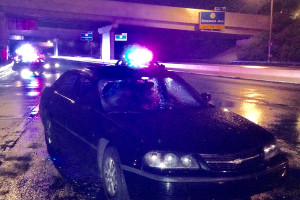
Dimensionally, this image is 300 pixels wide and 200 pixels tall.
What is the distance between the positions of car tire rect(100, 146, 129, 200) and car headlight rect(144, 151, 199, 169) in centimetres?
38

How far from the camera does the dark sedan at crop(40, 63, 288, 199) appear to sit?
3.43 metres

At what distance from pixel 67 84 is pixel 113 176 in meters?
2.49

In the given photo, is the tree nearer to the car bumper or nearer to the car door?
the car door

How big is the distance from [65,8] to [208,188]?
40695 millimetres

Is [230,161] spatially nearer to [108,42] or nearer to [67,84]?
[67,84]

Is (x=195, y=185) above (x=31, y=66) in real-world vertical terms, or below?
below

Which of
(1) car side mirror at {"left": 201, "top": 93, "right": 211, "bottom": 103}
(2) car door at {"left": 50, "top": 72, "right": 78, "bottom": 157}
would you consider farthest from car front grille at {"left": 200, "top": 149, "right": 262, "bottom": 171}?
(2) car door at {"left": 50, "top": 72, "right": 78, "bottom": 157}

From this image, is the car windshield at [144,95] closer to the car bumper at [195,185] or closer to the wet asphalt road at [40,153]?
the wet asphalt road at [40,153]

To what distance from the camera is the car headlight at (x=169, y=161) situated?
11.4 feet

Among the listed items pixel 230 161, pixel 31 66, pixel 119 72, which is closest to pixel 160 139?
pixel 230 161

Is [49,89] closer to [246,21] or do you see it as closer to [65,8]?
[65,8]

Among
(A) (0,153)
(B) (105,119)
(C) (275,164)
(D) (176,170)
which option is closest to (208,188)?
(D) (176,170)

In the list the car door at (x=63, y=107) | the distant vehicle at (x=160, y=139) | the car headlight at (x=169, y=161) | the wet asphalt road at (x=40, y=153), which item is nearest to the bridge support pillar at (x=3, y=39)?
the wet asphalt road at (x=40, y=153)

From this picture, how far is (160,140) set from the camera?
12.0 ft
